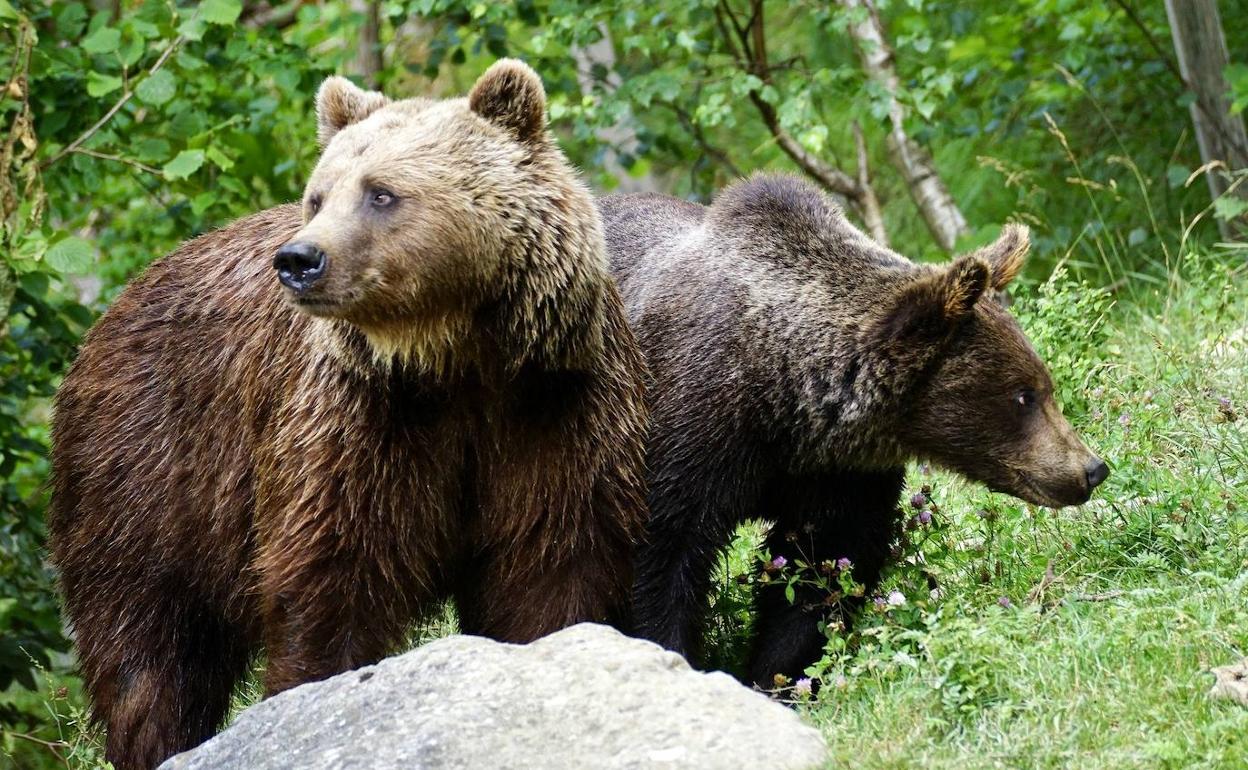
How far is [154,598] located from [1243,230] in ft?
23.2

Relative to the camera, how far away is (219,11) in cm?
849

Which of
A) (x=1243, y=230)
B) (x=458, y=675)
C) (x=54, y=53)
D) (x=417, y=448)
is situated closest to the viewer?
(x=458, y=675)

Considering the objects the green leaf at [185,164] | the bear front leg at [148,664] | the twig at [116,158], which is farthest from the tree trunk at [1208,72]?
the bear front leg at [148,664]

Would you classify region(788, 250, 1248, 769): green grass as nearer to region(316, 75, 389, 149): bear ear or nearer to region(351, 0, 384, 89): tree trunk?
region(316, 75, 389, 149): bear ear

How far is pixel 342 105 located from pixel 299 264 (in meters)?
1.02

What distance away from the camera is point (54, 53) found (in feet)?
28.6

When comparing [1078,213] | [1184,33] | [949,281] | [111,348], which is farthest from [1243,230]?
[111,348]

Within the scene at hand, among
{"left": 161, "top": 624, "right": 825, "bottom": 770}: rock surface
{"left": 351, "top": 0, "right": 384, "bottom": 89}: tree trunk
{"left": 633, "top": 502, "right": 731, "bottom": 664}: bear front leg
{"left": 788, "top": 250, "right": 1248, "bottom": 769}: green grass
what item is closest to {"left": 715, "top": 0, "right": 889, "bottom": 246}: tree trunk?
{"left": 351, "top": 0, "right": 384, "bottom": 89}: tree trunk

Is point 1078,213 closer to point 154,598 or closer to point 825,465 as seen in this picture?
point 825,465

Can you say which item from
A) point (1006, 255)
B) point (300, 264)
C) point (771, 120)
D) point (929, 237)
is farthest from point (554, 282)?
A: point (929, 237)

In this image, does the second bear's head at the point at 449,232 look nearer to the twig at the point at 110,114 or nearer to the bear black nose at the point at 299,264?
the bear black nose at the point at 299,264

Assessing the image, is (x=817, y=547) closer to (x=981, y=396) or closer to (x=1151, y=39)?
(x=981, y=396)

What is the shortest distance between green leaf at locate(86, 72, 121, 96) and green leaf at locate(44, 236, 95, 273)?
36.7 inches

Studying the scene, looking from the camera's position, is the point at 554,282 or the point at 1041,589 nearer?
the point at 554,282
